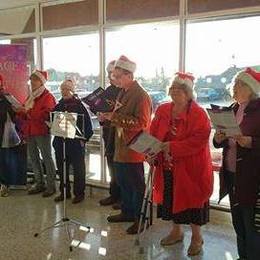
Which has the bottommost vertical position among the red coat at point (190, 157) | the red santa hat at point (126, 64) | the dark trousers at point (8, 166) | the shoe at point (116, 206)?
the shoe at point (116, 206)

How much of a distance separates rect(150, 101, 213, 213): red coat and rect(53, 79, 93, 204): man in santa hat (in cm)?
143

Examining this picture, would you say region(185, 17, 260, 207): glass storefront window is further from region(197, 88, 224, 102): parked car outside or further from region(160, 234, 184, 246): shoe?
region(160, 234, 184, 246): shoe

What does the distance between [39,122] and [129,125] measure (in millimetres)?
1621

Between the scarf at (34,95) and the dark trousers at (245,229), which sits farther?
the scarf at (34,95)

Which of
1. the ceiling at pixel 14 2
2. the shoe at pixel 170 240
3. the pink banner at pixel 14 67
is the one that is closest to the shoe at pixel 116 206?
the shoe at pixel 170 240

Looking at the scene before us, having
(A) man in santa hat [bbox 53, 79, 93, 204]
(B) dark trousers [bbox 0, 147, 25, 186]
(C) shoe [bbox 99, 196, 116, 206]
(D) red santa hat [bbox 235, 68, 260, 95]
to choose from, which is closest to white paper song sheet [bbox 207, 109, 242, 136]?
(D) red santa hat [bbox 235, 68, 260, 95]

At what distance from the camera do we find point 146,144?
276 centimetres

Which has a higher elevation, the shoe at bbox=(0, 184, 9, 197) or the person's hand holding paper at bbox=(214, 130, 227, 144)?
the person's hand holding paper at bbox=(214, 130, 227, 144)

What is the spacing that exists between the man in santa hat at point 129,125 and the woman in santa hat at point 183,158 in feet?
0.91

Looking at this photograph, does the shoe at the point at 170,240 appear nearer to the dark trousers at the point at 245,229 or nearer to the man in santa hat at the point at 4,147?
the dark trousers at the point at 245,229

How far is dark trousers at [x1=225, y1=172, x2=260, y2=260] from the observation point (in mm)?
2410

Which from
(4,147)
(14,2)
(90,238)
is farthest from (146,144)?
(14,2)

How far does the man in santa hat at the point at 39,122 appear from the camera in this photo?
4.51 metres

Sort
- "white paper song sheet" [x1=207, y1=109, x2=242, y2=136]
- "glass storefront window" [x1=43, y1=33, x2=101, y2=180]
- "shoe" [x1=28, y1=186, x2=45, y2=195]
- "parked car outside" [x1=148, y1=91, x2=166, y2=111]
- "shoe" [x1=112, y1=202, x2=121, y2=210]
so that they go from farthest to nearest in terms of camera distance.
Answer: "glass storefront window" [x1=43, y1=33, x2=101, y2=180], "shoe" [x1=28, y1=186, x2=45, y2=195], "parked car outside" [x1=148, y1=91, x2=166, y2=111], "shoe" [x1=112, y1=202, x2=121, y2=210], "white paper song sheet" [x1=207, y1=109, x2=242, y2=136]
